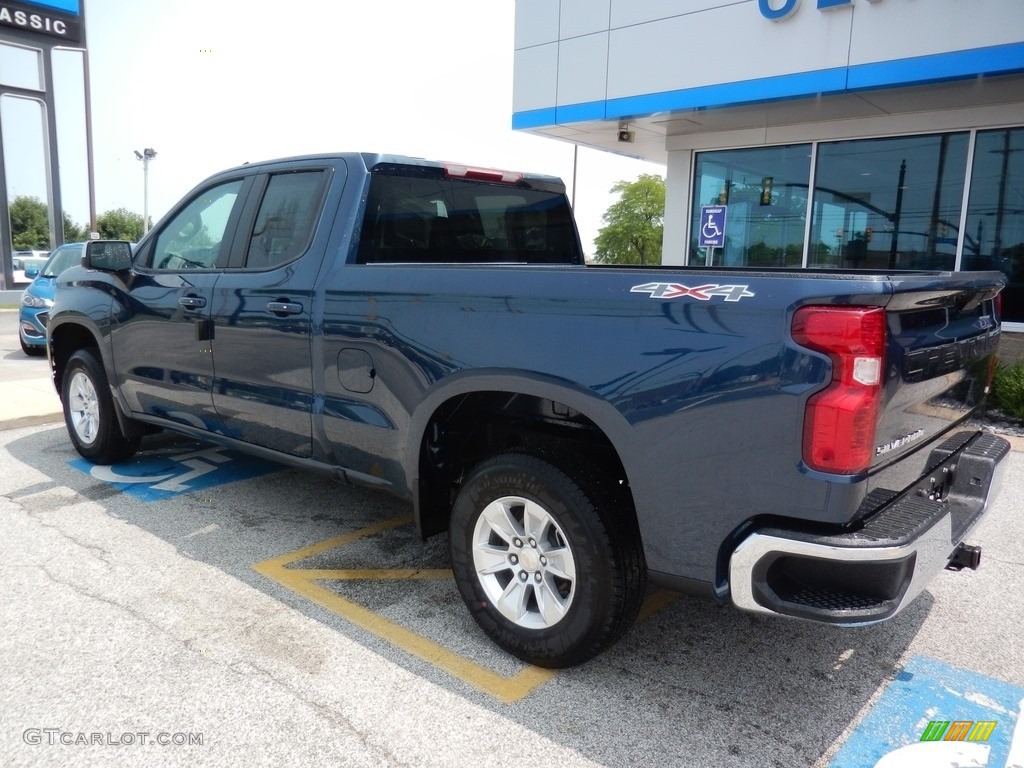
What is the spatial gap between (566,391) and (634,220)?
4483cm

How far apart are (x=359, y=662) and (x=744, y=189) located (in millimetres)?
10580

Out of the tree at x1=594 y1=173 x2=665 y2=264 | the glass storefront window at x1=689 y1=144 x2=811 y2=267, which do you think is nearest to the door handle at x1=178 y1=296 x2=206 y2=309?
the glass storefront window at x1=689 y1=144 x2=811 y2=267

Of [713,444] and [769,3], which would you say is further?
[769,3]

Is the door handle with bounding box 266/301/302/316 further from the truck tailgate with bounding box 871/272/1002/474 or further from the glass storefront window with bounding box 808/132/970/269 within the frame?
the glass storefront window with bounding box 808/132/970/269

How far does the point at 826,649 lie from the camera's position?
3215 mm

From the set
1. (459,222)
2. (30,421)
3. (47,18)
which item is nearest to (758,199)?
(459,222)

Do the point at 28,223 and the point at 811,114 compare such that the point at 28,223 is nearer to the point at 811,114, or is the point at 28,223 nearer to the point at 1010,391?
the point at 811,114

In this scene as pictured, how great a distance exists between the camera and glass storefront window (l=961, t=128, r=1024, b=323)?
941 cm

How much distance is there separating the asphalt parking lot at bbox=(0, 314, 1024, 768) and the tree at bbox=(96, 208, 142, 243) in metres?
80.4

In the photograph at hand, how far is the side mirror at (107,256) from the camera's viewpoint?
4.68 metres

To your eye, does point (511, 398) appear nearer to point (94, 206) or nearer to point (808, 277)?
point (808, 277)

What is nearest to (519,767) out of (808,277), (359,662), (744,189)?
(359,662)

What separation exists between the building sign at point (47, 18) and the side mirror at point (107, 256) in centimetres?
2118

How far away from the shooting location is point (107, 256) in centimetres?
471
